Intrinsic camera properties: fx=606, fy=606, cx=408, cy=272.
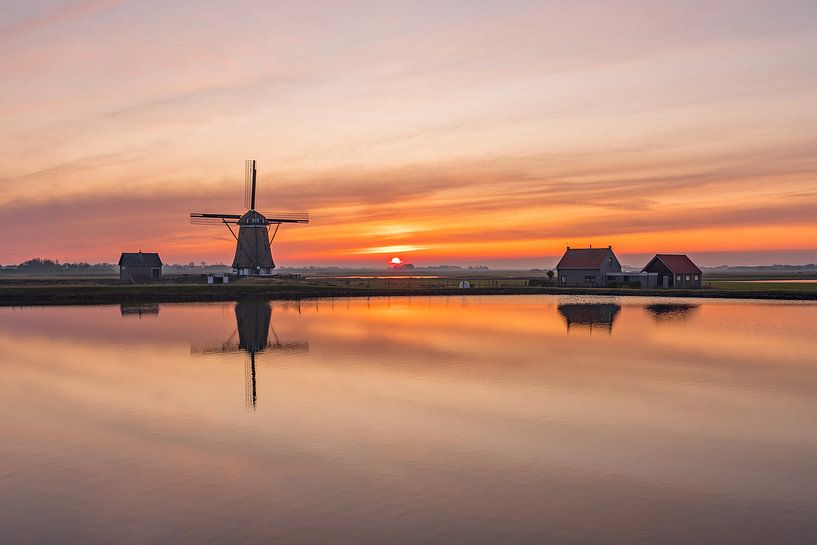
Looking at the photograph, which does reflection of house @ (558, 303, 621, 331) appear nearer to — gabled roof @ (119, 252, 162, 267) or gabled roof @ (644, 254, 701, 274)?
gabled roof @ (644, 254, 701, 274)

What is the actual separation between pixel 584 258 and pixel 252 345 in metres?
74.2

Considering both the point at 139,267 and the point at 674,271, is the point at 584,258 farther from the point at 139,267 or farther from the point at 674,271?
the point at 139,267

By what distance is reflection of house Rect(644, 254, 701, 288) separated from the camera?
304 feet

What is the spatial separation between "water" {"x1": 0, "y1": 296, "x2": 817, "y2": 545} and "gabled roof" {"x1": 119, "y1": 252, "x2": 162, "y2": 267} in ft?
232

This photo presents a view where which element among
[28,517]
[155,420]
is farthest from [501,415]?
[28,517]

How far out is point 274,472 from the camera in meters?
14.6

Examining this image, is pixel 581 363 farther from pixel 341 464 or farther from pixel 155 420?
pixel 155 420

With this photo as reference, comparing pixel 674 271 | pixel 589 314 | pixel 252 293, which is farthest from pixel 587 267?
pixel 252 293

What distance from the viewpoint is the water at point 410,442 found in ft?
38.4

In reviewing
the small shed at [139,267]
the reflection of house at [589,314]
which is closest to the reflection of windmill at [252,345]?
the reflection of house at [589,314]

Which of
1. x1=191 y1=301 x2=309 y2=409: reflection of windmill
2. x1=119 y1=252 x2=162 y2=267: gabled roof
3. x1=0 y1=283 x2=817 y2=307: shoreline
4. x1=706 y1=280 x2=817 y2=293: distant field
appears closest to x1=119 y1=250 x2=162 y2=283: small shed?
x1=119 y1=252 x2=162 y2=267: gabled roof

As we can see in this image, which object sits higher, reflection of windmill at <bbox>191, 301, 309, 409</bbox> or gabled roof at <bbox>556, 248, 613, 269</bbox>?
gabled roof at <bbox>556, 248, 613, 269</bbox>

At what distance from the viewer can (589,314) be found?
54.7 meters

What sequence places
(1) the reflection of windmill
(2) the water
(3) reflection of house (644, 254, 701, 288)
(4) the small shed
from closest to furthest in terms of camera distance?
(2) the water < (1) the reflection of windmill < (3) reflection of house (644, 254, 701, 288) < (4) the small shed
